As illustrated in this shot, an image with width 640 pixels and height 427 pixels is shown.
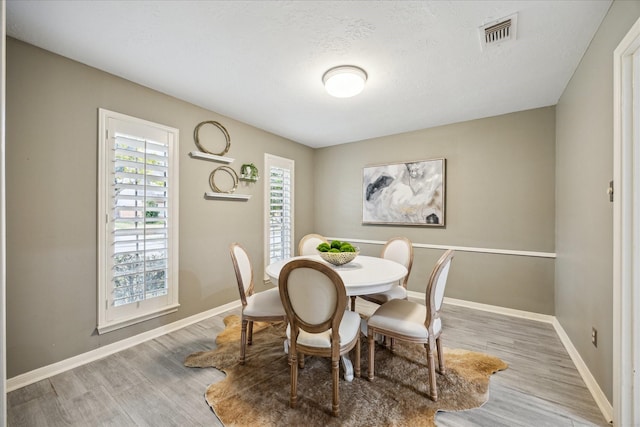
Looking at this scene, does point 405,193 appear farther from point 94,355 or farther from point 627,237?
point 94,355

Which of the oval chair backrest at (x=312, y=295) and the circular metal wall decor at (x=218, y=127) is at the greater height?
the circular metal wall decor at (x=218, y=127)

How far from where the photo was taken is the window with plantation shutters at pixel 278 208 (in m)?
3.96

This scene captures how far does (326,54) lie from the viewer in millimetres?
2090

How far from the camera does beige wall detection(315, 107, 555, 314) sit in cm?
312

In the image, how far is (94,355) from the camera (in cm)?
229

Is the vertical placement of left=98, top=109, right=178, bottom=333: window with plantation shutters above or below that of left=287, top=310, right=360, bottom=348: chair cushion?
above

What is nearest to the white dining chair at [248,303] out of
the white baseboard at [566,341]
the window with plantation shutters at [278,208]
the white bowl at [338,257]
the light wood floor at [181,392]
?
the light wood floor at [181,392]

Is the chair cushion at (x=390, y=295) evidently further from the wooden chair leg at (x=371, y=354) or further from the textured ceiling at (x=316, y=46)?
the textured ceiling at (x=316, y=46)

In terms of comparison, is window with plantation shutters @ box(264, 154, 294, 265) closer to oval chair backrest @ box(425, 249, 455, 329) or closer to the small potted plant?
the small potted plant

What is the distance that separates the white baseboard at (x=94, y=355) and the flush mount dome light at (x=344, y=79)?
2.82 m

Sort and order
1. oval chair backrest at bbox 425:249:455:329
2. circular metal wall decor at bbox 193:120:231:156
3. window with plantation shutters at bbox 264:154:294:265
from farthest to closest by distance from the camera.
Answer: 1. window with plantation shutters at bbox 264:154:294:265
2. circular metal wall decor at bbox 193:120:231:156
3. oval chair backrest at bbox 425:249:455:329

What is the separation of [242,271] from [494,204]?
3.12 meters

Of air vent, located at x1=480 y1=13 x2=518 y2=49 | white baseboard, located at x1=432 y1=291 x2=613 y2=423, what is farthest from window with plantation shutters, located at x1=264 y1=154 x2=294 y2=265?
air vent, located at x1=480 y1=13 x2=518 y2=49

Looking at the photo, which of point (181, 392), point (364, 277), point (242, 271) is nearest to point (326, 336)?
point (364, 277)
